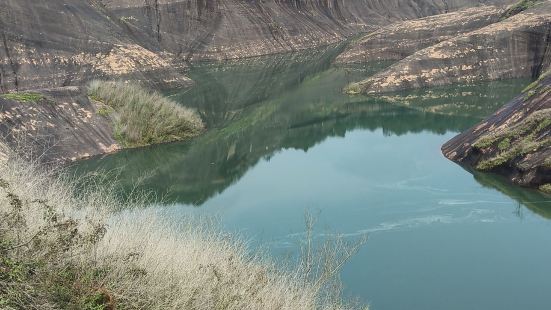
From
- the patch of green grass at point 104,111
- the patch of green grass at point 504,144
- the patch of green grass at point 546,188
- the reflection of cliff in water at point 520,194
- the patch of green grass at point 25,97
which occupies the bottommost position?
the reflection of cliff in water at point 520,194

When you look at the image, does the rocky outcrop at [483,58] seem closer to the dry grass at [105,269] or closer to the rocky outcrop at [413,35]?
the rocky outcrop at [413,35]

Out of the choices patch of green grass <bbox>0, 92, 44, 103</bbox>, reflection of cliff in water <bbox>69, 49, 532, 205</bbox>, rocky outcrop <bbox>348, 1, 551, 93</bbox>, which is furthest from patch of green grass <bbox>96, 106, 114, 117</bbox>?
rocky outcrop <bbox>348, 1, 551, 93</bbox>

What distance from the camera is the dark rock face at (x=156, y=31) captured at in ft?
163

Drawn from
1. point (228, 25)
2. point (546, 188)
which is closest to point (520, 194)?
point (546, 188)

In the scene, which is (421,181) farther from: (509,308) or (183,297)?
(183,297)

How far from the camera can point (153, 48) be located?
70000mm

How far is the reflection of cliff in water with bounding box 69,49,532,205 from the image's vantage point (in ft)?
100

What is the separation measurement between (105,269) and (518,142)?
66.7 ft

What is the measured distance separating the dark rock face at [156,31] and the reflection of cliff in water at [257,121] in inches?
263

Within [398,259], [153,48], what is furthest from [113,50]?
[398,259]

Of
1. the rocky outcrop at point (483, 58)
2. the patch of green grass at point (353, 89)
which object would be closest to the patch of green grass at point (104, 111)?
the patch of green grass at point (353, 89)

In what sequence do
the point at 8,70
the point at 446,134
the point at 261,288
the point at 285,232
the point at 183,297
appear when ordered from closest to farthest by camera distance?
the point at 183,297, the point at 261,288, the point at 285,232, the point at 446,134, the point at 8,70

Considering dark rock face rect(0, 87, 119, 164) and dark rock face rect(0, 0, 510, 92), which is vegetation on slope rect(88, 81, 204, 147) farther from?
dark rock face rect(0, 0, 510, 92)

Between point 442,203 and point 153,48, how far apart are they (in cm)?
5129
